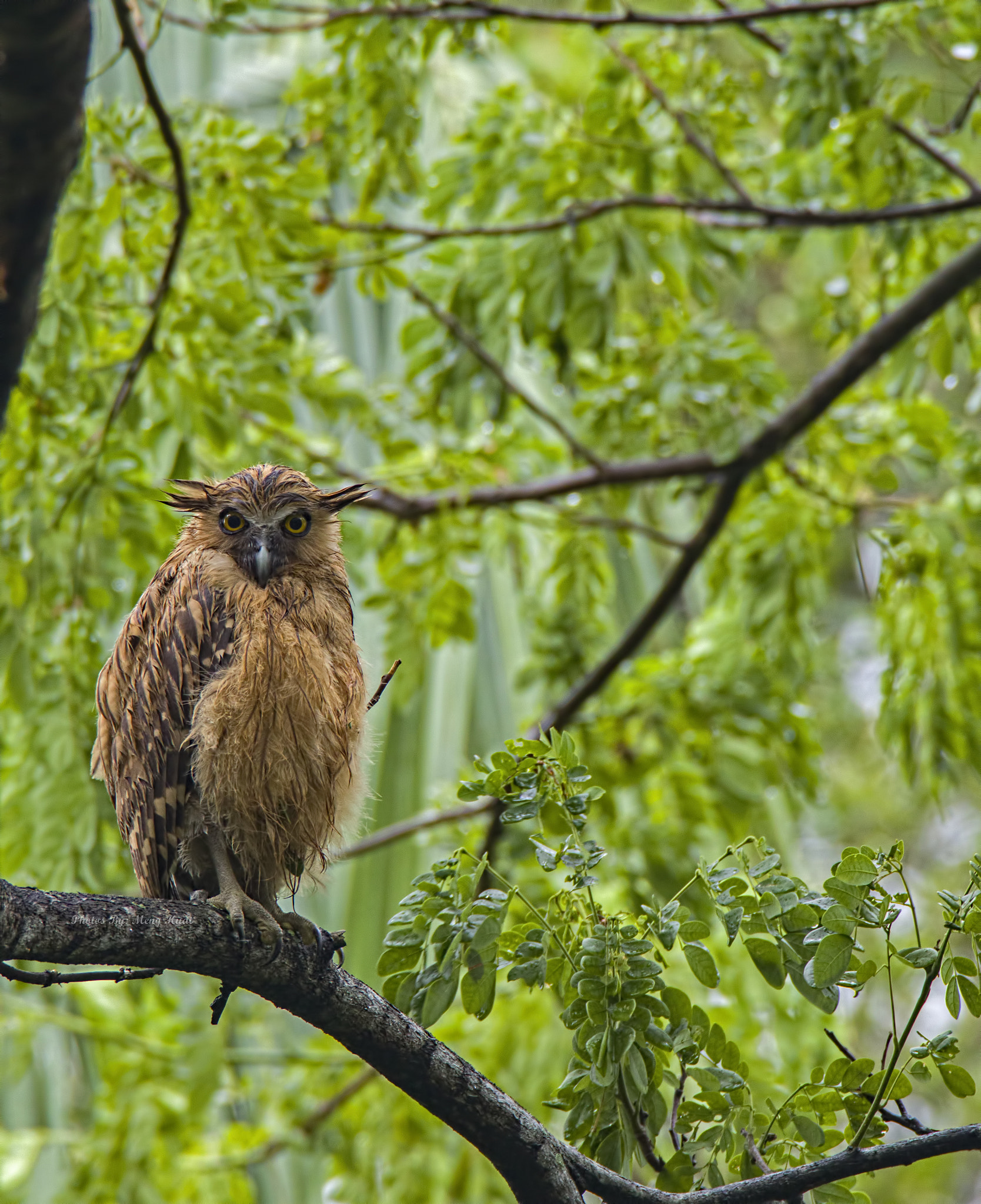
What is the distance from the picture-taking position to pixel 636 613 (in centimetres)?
720

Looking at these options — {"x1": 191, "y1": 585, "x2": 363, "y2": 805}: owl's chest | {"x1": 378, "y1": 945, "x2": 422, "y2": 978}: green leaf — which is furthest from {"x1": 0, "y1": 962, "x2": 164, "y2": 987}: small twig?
{"x1": 191, "y1": 585, "x2": 363, "y2": 805}: owl's chest

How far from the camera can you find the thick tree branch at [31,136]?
196cm

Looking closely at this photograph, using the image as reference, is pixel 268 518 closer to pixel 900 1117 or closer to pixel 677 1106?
pixel 677 1106

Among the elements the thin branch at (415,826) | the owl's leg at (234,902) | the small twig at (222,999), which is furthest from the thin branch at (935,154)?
the small twig at (222,999)

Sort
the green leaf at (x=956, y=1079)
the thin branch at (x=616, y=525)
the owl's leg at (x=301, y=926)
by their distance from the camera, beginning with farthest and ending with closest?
the thin branch at (x=616, y=525) → the owl's leg at (x=301, y=926) → the green leaf at (x=956, y=1079)

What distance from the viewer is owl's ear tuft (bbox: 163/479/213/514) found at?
2670mm

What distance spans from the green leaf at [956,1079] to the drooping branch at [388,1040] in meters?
0.05

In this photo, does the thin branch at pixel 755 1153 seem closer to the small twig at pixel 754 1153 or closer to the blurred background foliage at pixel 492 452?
the small twig at pixel 754 1153

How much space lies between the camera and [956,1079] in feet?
5.43

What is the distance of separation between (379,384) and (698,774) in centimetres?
228

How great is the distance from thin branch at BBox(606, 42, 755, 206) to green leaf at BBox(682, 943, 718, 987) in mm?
2977

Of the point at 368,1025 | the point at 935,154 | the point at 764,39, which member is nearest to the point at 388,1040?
the point at 368,1025

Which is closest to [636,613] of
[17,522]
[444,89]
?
[444,89]

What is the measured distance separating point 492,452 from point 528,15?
1.76m
